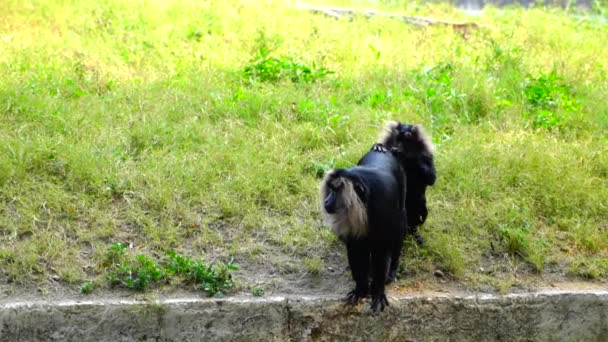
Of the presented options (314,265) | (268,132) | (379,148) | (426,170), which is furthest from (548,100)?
(314,265)

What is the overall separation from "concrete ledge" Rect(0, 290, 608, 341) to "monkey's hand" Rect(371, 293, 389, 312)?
3.2 inches

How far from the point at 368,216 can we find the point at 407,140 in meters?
1.00

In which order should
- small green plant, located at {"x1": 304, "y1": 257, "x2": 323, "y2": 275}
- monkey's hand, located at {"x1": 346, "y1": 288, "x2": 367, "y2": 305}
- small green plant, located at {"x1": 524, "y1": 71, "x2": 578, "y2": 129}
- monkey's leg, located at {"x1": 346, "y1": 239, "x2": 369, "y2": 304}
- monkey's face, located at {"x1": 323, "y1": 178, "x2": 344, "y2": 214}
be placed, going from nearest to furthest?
monkey's face, located at {"x1": 323, "y1": 178, "x2": 344, "y2": 214}
monkey's leg, located at {"x1": 346, "y1": 239, "x2": 369, "y2": 304}
monkey's hand, located at {"x1": 346, "y1": 288, "x2": 367, "y2": 305}
small green plant, located at {"x1": 304, "y1": 257, "x2": 323, "y2": 275}
small green plant, located at {"x1": 524, "y1": 71, "x2": 578, "y2": 129}

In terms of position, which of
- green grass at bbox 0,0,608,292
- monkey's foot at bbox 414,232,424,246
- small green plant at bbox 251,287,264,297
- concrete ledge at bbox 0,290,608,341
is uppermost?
green grass at bbox 0,0,608,292

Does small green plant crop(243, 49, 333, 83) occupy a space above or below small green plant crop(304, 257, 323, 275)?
above

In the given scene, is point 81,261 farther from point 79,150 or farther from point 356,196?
point 356,196

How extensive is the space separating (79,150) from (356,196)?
278 cm

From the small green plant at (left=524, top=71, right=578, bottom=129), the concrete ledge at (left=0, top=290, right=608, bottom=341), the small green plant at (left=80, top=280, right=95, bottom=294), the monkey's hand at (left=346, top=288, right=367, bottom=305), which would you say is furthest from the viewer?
the small green plant at (left=524, top=71, right=578, bottom=129)

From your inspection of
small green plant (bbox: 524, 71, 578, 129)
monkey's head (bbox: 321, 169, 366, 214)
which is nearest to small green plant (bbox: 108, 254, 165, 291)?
monkey's head (bbox: 321, 169, 366, 214)

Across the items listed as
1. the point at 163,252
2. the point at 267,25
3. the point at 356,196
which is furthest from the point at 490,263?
the point at 267,25

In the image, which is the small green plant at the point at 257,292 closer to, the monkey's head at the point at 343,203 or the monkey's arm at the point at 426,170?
the monkey's head at the point at 343,203

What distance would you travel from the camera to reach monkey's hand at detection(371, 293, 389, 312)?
5188 millimetres

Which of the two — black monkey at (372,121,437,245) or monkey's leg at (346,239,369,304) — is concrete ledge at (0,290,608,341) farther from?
black monkey at (372,121,437,245)

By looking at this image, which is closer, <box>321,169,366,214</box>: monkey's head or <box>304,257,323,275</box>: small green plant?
<box>321,169,366,214</box>: monkey's head
